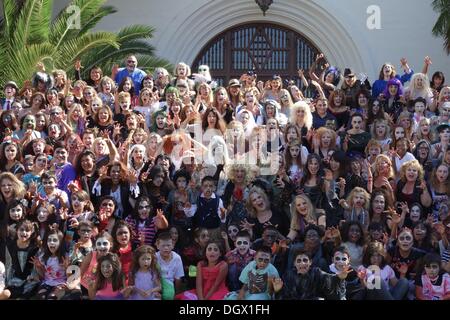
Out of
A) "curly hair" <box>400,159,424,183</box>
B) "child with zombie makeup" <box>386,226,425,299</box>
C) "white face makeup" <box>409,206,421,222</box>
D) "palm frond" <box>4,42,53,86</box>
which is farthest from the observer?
"palm frond" <box>4,42,53,86</box>

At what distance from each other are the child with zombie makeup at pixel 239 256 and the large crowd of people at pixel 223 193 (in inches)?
0.7

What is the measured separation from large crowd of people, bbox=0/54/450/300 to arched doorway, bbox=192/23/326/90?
209 inches

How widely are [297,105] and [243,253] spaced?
314 cm

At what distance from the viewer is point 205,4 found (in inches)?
824

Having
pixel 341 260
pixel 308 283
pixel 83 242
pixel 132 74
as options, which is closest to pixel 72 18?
pixel 132 74

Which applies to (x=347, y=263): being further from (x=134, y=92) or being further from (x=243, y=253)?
(x=134, y=92)

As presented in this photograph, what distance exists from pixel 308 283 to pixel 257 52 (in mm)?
10588

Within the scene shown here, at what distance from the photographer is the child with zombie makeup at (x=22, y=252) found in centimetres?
1214

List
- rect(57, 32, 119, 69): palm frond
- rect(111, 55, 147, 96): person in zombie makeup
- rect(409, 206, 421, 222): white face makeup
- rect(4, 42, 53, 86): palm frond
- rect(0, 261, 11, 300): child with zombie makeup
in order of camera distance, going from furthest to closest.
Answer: rect(57, 32, 119, 69): palm frond → rect(4, 42, 53, 86): palm frond → rect(111, 55, 147, 96): person in zombie makeup → rect(409, 206, 421, 222): white face makeup → rect(0, 261, 11, 300): child with zombie makeup

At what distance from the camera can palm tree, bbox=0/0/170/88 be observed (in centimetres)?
1831

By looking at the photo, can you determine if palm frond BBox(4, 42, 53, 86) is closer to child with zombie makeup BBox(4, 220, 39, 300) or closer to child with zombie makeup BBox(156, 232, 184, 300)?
child with zombie makeup BBox(4, 220, 39, 300)

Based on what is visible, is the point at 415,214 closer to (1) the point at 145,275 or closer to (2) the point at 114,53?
(1) the point at 145,275

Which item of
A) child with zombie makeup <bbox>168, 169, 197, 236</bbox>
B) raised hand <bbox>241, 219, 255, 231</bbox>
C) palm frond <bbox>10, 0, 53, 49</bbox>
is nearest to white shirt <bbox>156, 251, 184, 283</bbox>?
child with zombie makeup <bbox>168, 169, 197, 236</bbox>

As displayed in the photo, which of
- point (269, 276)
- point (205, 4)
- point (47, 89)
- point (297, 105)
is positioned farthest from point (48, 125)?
point (205, 4)
